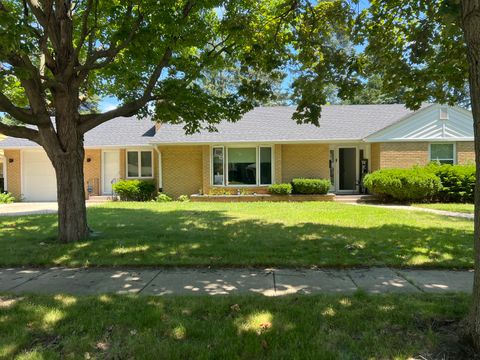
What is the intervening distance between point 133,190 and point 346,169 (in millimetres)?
11118

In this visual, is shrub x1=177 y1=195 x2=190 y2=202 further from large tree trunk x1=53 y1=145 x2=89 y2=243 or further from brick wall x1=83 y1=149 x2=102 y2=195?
large tree trunk x1=53 y1=145 x2=89 y2=243

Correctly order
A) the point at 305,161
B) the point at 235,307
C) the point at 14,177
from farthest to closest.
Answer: the point at 14,177, the point at 305,161, the point at 235,307

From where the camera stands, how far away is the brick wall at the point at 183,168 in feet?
64.7

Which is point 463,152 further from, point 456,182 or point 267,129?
point 267,129

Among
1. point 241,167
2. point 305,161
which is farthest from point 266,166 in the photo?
point 305,161

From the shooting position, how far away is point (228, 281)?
5469 millimetres

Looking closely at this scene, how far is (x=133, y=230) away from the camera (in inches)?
381

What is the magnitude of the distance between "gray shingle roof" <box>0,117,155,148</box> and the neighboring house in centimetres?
6

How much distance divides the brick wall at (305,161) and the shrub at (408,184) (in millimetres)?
3002

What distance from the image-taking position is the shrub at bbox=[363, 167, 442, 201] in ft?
51.9

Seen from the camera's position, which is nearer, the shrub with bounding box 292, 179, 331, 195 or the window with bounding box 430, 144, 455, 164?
the shrub with bounding box 292, 179, 331, 195

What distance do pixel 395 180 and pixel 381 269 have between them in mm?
10845

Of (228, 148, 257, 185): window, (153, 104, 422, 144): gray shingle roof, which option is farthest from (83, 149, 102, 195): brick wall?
(228, 148, 257, 185): window

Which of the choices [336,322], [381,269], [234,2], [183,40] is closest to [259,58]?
[234,2]
